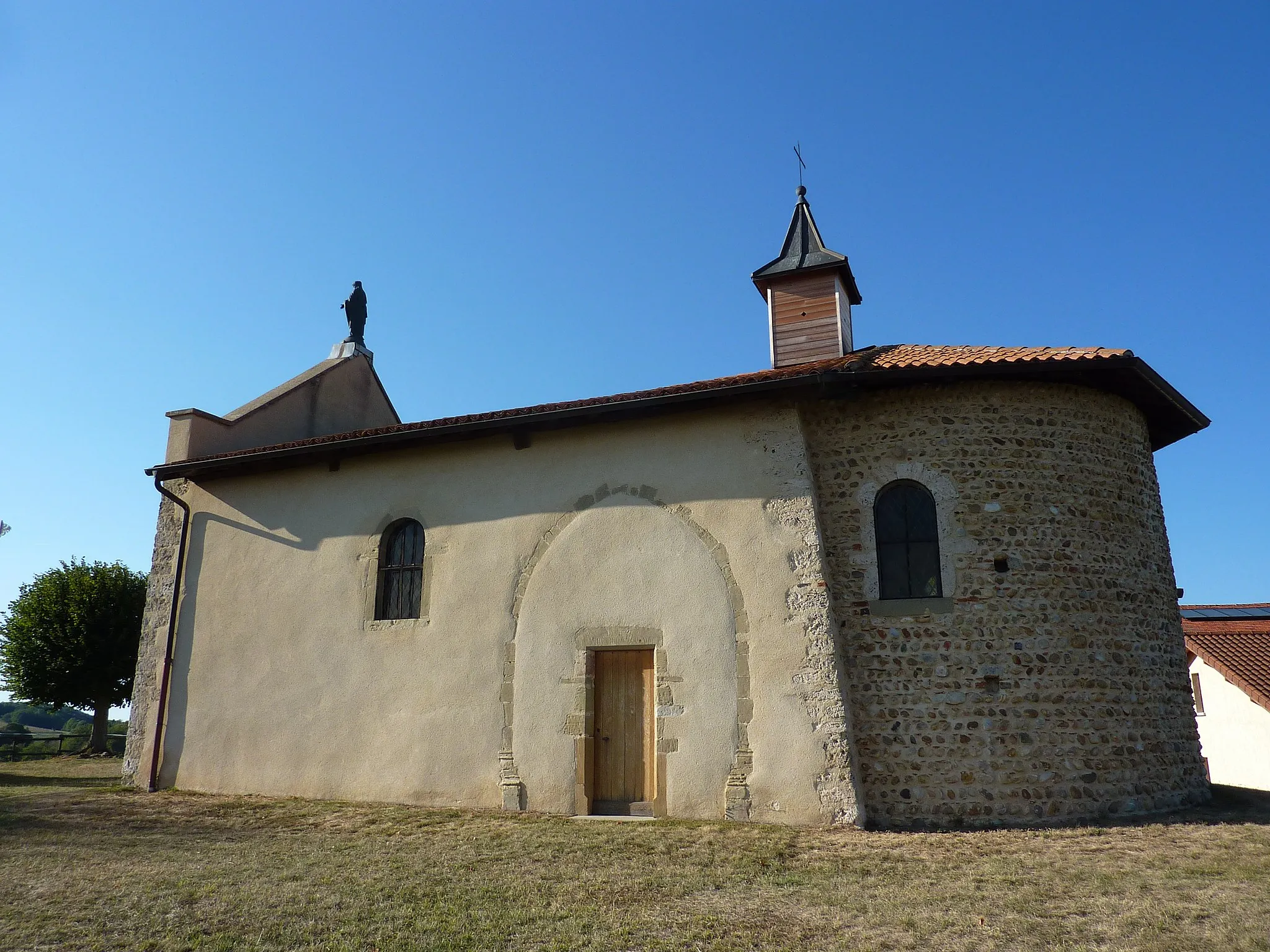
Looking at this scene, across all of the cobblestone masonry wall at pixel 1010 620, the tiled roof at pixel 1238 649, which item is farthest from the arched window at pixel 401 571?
the tiled roof at pixel 1238 649

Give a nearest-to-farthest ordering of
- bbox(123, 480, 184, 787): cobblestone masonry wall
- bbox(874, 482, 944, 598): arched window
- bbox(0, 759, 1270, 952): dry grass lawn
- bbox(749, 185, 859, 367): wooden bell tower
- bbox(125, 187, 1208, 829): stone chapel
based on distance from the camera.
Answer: bbox(0, 759, 1270, 952): dry grass lawn → bbox(125, 187, 1208, 829): stone chapel → bbox(874, 482, 944, 598): arched window → bbox(123, 480, 184, 787): cobblestone masonry wall → bbox(749, 185, 859, 367): wooden bell tower

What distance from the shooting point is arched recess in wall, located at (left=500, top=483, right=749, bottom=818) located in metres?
9.26

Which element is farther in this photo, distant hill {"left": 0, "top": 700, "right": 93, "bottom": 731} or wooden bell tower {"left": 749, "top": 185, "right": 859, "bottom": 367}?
distant hill {"left": 0, "top": 700, "right": 93, "bottom": 731}

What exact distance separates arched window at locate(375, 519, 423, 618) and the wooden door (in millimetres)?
2790

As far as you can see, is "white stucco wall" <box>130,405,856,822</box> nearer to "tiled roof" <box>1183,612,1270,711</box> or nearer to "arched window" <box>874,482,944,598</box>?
"arched window" <box>874,482,944,598</box>

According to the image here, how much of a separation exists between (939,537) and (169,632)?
35.0 ft

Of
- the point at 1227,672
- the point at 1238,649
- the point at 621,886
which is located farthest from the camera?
the point at 1238,649

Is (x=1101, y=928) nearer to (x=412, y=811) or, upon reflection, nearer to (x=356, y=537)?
(x=412, y=811)

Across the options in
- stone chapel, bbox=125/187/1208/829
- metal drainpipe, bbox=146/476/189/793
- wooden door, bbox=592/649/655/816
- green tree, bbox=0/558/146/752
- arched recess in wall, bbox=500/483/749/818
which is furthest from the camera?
green tree, bbox=0/558/146/752

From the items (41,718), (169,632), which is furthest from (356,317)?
(41,718)

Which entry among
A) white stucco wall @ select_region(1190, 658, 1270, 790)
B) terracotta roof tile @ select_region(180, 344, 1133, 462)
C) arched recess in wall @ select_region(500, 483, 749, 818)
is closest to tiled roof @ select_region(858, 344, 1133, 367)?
terracotta roof tile @ select_region(180, 344, 1133, 462)

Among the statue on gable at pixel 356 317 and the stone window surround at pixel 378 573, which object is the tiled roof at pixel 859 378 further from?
the statue on gable at pixel 356 317

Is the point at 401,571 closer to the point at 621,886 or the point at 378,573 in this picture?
the point at 378,573

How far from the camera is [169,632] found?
1278cm
